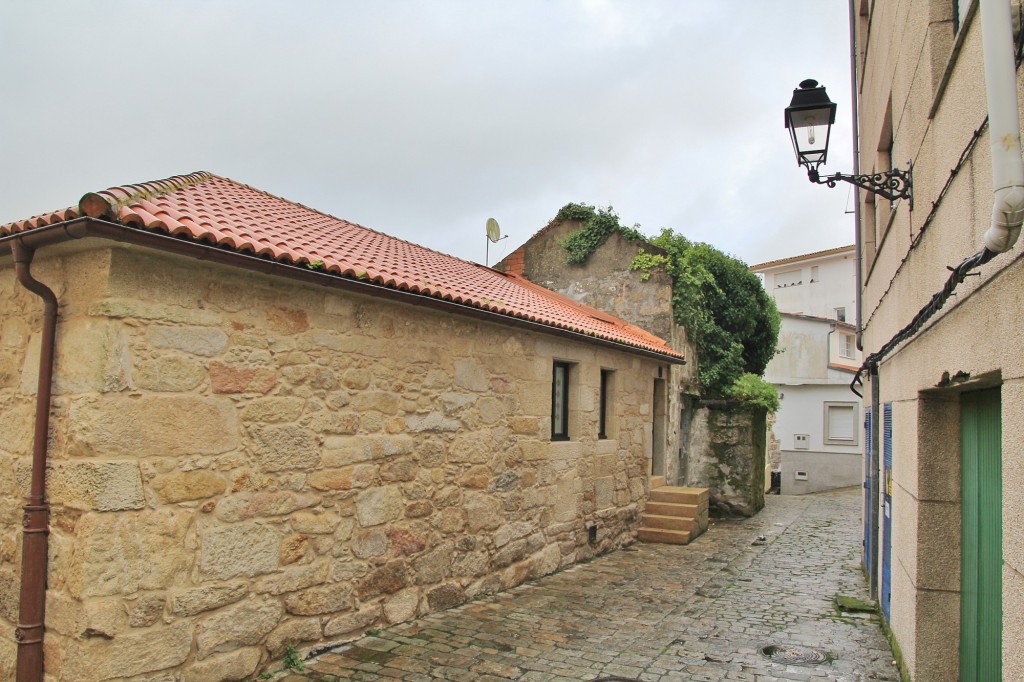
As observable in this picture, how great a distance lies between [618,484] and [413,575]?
15.1 ft

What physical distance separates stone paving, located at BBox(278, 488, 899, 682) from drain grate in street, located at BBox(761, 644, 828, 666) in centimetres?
6

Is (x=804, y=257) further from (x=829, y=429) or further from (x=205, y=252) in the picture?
(x=205, y=252)

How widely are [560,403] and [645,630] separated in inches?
125

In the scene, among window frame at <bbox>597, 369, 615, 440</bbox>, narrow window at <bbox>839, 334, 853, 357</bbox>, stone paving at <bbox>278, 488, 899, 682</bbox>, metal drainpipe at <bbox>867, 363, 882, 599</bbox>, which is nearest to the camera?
stone paving at <bbox>278, 488, 899, 682</bbox>

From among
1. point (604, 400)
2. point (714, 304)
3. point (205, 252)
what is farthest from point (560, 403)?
point (714, 304)

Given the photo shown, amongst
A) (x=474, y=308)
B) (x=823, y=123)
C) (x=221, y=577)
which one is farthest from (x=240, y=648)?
(x=823, y=123)

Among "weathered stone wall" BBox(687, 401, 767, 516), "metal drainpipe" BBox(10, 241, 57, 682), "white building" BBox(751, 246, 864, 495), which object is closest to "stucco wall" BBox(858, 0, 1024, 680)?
"metal drainpipe" BBox(10, 241, 57, 682)

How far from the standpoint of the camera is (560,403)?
342 inches

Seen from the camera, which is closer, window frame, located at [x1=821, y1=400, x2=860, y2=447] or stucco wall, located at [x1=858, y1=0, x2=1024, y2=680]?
stucco wall, located at [x1=858, y1=0, x2=1024, y2=680]

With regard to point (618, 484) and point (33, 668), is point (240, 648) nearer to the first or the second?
point (33, 668)

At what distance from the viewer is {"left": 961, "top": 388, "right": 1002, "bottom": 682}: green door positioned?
3.23 m

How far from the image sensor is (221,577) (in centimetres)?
442

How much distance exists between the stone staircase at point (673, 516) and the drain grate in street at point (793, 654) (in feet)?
15.6

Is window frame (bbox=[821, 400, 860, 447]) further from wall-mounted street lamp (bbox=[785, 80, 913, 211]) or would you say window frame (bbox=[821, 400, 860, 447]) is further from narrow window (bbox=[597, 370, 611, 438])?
wall-mounted street lamp (bbox=[785, 80, 913, 211])
